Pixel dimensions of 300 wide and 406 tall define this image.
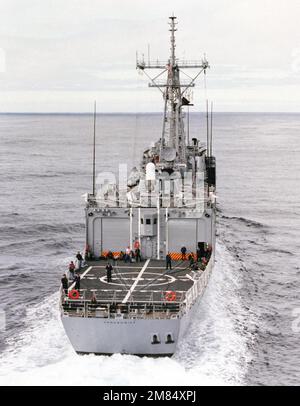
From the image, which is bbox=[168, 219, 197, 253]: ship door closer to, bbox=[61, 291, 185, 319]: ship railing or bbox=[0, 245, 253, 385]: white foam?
bbox=[0, 245, 253, 385]: white foam

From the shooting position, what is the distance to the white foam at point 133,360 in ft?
82.8

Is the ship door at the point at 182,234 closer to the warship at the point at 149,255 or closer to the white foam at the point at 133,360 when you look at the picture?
the warship at the point at 149,255

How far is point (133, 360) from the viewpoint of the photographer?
26.4 meters

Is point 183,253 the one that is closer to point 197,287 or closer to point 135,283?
point 197,287

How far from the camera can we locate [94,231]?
124ft

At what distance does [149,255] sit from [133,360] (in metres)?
11.4

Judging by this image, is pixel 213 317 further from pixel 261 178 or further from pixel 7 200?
pixel 261 178

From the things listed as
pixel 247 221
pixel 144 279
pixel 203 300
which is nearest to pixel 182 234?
pixel 203 300

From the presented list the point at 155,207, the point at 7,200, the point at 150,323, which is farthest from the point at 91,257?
the point at 7,200

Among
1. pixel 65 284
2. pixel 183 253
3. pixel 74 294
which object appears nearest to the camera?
pixel 74 294
